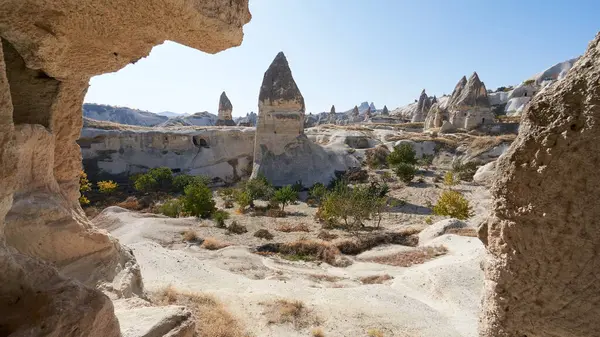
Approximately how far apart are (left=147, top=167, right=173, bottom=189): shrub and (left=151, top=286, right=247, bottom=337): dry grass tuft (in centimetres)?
1395

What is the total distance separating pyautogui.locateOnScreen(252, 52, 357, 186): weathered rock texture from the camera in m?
18.0

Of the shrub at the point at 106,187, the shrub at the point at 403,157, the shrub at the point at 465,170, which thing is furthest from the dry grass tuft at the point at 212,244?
the shrub at the point at 465,170

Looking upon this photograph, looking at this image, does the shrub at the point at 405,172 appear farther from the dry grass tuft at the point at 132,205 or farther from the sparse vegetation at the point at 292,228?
the dry grass tuft at the point at 132,205

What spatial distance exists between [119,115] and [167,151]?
61354mm

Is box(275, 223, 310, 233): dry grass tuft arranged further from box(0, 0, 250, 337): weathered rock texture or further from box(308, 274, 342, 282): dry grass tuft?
box(0, 0, 250, 337): weathered rock texture

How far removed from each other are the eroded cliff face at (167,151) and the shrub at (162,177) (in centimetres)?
203

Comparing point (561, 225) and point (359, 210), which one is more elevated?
point (561, 225)

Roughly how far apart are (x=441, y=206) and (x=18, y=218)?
37.0 ft

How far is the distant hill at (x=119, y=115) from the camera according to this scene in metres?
70.8

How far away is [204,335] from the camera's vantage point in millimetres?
4098

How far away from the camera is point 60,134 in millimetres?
3547

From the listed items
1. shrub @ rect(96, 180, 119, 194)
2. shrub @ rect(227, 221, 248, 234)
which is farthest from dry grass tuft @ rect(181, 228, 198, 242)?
shrub @ rect(96, 180, 119, 194)

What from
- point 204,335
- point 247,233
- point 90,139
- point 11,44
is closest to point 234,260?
point 247,233

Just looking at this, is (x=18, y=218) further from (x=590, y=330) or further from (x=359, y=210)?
(x=359, y=210)
